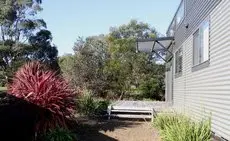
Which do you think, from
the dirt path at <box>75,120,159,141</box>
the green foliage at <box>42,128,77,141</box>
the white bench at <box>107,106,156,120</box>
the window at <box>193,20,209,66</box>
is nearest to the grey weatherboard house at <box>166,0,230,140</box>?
the window at <box>193,20,209,66</box>

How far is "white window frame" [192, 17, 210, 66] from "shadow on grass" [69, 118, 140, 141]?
376cm

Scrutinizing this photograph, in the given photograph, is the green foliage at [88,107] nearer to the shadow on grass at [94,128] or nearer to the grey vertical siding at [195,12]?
the shadow on grass at [94,128]

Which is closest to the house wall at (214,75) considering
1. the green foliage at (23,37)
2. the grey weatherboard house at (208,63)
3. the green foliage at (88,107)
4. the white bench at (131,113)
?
the grey weatherboard house at (208,63)

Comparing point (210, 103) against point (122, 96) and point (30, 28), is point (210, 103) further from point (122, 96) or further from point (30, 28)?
point (30, 28)

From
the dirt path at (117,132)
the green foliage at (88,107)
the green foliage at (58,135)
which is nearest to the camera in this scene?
the green foliage at (58,135)

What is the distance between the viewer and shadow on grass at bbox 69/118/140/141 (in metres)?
13.4

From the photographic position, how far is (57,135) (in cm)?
1166

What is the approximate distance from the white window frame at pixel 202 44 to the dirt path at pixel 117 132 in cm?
284

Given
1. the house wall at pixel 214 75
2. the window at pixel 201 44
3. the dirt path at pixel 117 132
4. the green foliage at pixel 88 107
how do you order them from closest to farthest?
the house wall at pixel 214 75 < the window at pixel 201 44 < the dirt path at pixel 117 132 < the green foliage at pixel 88 107

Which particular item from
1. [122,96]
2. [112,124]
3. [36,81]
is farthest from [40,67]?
[122,96]

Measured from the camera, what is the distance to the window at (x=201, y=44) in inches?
478

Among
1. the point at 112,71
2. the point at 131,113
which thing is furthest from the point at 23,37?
the point at 131,113

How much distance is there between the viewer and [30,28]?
3928cm

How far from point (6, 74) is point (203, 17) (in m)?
28.1
